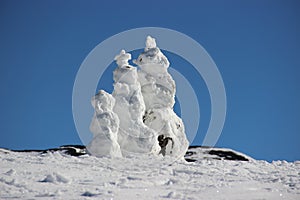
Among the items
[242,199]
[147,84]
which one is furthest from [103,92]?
[242,199]

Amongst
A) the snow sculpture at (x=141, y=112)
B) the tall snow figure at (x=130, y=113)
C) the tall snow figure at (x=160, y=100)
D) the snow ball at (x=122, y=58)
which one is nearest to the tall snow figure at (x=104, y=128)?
the snow sculpture at (x=141, y=112)

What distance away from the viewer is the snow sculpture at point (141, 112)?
85.1 feet

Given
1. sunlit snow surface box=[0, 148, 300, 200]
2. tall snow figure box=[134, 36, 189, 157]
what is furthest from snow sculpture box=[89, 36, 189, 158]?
sunlit snow surface box=[0, 148, 300, 200]

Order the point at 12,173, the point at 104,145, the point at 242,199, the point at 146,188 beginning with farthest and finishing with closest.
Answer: the point at 104,145 < the point at 12,173 < the point at 146,188 < the point at 242,199

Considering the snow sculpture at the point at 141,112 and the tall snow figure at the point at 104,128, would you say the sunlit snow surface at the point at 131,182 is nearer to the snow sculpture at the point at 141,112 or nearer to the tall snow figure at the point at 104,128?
the tall snow figure at the point at 104,128

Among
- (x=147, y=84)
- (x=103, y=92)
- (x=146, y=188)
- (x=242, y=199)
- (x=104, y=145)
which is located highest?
(x=147, y=84)

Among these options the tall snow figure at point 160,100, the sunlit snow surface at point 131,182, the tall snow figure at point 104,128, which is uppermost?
the tall snow figure at point 160,100

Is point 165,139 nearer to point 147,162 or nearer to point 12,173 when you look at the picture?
point 147,162

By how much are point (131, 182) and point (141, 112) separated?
57.6 ft

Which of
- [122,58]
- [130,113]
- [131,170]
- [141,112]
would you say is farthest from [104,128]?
[131,170]

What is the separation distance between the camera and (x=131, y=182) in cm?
1228

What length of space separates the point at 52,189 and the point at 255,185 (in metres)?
6.11

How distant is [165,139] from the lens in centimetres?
3128

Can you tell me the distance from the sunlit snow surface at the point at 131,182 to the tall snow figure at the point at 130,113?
1130 cm
